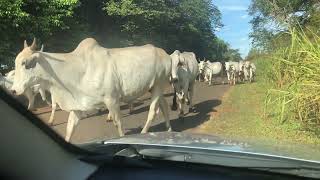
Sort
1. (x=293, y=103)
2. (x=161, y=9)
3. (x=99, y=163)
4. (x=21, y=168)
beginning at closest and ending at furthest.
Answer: (x=21, y=168)
(x=99, y=163)
(x=293, y=103)
(x=161, y=9)

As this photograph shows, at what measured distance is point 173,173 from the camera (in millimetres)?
2391

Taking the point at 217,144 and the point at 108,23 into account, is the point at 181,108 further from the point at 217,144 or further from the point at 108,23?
the point at 108,23

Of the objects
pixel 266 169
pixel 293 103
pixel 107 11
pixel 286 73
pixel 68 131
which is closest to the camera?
pixel 266 169

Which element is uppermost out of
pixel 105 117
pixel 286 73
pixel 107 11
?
pixel 107 11

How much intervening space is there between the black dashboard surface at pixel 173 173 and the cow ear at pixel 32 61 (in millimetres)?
9490

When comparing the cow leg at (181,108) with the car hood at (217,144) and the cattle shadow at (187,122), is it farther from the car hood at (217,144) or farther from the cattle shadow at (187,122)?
the car hood at (217,144)

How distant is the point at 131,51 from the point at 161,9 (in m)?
37.7

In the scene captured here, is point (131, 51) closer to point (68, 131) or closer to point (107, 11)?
point (68, 131)

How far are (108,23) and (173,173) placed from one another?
42585mm

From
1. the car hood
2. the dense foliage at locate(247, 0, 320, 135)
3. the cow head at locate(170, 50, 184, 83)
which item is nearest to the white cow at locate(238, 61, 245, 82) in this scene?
the cow head at locate(170, 50, 184, 83)

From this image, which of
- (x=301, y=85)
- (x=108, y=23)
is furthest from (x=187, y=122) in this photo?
(x=108, y=23)

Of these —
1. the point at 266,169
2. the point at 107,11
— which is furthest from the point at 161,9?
the point at 266,169

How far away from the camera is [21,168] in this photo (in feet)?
6.96

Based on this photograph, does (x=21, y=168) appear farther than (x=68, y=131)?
No
